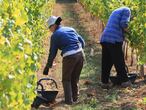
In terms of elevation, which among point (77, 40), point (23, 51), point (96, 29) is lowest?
point (96, 29)

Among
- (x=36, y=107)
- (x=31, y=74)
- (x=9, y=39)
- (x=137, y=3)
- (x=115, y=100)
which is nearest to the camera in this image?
(x=9, y=39)

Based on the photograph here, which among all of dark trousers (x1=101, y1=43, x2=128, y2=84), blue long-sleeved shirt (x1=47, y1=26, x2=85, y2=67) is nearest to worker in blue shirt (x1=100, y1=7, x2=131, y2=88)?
dark trousers (x1=101, y1=43, x2=128, y2=84)

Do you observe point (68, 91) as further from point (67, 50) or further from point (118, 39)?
point (118, 39)

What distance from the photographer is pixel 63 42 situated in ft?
27.7

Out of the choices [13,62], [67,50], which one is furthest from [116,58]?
[13,62]

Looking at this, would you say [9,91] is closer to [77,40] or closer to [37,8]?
[77,40]

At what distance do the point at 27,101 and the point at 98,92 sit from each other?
4989 millimetres

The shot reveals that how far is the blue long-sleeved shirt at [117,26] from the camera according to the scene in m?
9.90

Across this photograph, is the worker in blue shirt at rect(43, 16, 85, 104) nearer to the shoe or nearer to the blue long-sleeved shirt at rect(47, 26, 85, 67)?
the blue long-sleeved shirt at rect(47, 26, 85, 67)

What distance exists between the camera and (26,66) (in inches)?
202

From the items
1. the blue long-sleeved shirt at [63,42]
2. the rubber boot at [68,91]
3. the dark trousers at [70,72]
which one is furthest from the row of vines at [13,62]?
the rubber boot at [68,91]

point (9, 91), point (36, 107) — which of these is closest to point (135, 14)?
point (36, 107)

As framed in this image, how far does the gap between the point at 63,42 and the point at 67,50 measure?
0.15 meters

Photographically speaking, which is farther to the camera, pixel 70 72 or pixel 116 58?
pixel 116 58
